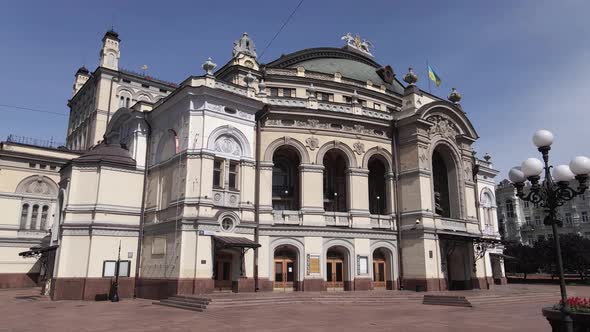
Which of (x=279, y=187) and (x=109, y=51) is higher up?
(x=109, y=51)

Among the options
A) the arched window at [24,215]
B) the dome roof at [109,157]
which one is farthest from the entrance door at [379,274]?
the arched window at [24,215]

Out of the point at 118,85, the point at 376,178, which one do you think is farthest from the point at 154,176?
the point at 118,85

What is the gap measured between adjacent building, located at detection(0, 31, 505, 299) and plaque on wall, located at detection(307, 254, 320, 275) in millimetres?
94

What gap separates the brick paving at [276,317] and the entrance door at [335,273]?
208 inches

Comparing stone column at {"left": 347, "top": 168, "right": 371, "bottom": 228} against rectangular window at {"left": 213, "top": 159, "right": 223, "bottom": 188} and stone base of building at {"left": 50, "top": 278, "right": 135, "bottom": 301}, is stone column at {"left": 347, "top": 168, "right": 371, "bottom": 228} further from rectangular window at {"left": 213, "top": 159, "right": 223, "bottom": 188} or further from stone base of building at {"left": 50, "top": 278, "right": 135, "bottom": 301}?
stone base of building at {"left": 50, "top": 278, "right": 135, "bottom": 301}

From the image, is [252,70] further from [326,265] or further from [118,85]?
[118,85]

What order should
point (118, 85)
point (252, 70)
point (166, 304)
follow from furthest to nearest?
point (118, 85) < point (252, 70) < point (166, 304)

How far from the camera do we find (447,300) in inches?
1011

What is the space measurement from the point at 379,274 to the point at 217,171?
13.7m

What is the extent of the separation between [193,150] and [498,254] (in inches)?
1317

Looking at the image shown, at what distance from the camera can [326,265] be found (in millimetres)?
30453

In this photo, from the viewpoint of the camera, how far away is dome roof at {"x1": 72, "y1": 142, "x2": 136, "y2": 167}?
30.2 m

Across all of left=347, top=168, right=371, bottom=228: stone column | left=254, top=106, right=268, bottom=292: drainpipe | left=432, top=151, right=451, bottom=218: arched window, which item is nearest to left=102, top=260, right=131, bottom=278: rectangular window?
left=254, top=106, right=268, bottom=292: drainpipe

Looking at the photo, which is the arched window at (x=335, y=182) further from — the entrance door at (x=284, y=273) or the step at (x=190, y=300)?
the step at (x=190, y=300)
